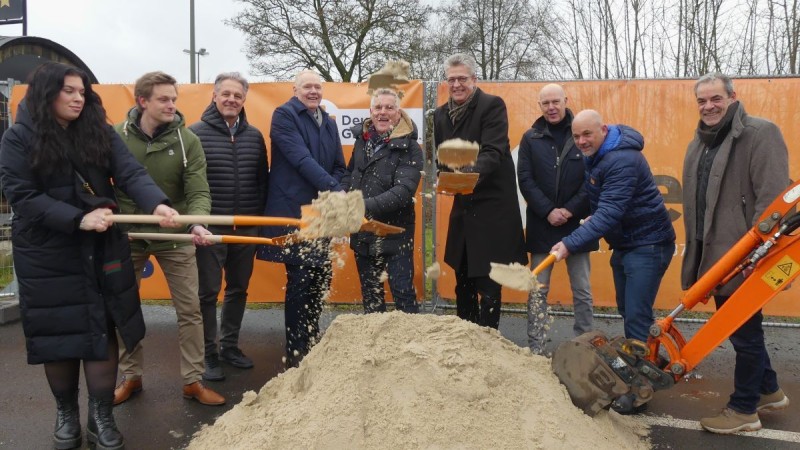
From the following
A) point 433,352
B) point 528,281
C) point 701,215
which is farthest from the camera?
point 701,215

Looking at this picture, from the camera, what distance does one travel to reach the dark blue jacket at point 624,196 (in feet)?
12.5

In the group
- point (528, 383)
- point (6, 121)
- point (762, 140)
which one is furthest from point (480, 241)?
point (6, 121)

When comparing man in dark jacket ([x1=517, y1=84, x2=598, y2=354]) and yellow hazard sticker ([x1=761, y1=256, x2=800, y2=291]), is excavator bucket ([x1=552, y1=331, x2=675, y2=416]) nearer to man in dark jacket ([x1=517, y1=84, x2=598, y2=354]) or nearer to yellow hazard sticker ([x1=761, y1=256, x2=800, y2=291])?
yellow hazard sticker ([x1=761, y1=256, x2=800, y2=291])

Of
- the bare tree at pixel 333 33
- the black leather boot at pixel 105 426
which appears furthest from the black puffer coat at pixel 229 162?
the bare tree at pixel 333 33

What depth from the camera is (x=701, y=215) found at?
3.80 m

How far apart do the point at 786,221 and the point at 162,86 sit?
3.82 meters

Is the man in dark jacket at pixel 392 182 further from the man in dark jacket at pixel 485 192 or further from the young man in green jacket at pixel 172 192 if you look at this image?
the young man in green jacket at pixel 172 192

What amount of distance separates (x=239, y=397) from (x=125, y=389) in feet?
2.63

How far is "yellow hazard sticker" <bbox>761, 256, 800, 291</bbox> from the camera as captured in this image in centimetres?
317

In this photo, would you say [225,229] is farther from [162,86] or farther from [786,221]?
[786,221]

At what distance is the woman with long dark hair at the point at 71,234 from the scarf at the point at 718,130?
10.8 ft

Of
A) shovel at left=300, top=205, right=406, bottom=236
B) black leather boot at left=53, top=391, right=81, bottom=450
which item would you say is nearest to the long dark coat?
shovel at left=300, top=205, right=406, bottom=236

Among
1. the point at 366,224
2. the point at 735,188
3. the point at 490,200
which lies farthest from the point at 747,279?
the point at 366,224

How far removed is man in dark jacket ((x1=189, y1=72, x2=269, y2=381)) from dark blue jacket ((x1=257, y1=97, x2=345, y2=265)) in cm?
15
